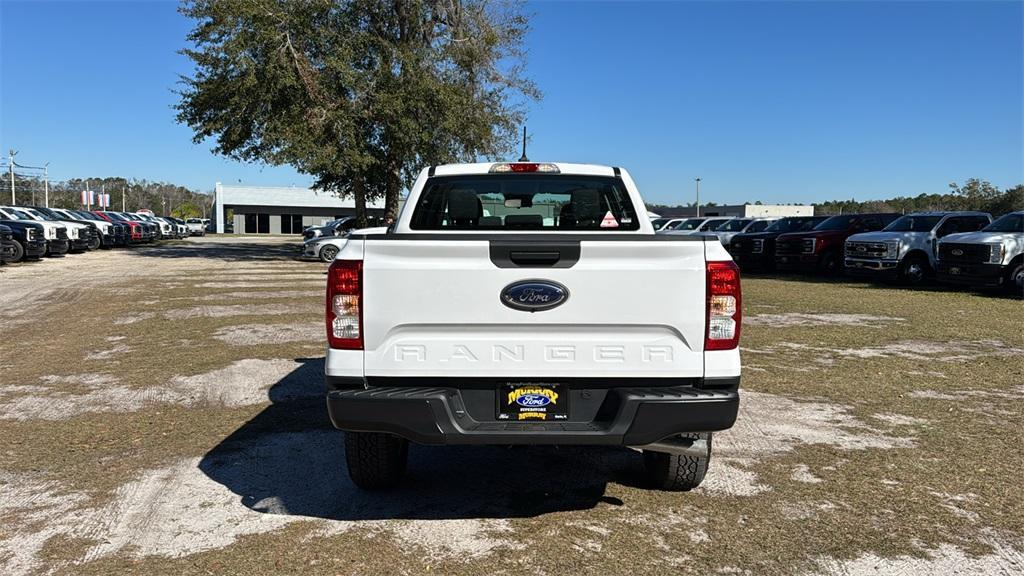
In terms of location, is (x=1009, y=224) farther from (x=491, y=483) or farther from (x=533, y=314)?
(x=533, y=314)

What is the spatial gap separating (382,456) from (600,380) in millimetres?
1422

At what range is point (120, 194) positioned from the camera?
128 meters

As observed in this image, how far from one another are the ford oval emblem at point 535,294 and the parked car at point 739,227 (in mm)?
22800

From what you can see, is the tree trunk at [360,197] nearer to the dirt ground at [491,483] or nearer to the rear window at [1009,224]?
the rear window at [1009,224]

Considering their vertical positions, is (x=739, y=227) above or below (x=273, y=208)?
below

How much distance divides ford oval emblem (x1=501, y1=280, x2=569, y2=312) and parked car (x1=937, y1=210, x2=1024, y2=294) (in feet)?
50.8

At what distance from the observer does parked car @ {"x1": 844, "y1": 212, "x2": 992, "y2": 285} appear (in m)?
18.7

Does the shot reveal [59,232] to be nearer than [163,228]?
Yes

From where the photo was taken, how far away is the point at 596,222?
573cm

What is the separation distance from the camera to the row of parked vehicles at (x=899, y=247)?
52.5 feet

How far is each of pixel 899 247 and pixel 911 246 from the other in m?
0.32

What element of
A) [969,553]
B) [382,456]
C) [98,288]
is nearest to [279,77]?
[98,288]

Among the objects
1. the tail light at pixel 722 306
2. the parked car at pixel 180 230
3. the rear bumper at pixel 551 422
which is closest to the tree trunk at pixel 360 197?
the rear bumper at pixel 551 422

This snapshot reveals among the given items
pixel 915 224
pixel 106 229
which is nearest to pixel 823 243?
pixel 915 224
